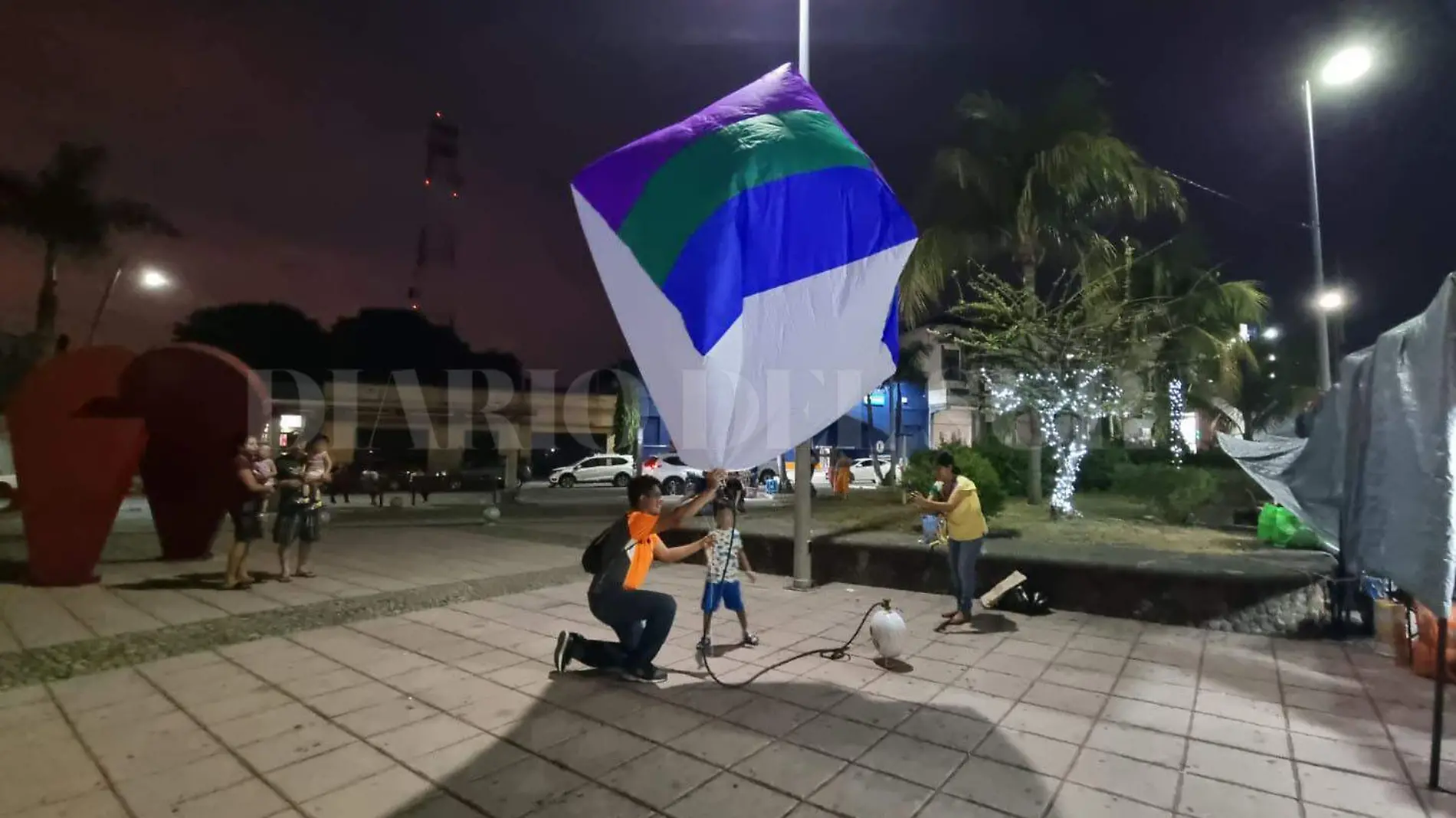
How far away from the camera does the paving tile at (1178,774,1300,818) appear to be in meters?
3.59

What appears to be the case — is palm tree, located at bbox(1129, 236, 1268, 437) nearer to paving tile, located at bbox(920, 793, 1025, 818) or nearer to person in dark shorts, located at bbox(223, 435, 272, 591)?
paving tile, located at bbox(920, 793, 1025, 818)

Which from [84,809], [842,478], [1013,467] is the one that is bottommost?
[84,809]

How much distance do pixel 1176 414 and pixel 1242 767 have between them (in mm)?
18234

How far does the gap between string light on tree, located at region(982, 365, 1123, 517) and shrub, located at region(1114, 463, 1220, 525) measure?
1.37m

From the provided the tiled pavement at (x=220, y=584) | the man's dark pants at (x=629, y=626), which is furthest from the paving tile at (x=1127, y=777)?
the tiled pavement at (x=220, y=584)

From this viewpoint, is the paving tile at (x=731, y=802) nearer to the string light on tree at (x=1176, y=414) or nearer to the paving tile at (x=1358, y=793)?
the paving tile at (x=1358, y=793)

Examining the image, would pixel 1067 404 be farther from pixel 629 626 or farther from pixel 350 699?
pixel 350 699

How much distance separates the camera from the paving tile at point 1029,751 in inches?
161

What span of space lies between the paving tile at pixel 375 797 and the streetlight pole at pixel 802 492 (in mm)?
5350

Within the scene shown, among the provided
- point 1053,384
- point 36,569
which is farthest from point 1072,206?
point 36,569

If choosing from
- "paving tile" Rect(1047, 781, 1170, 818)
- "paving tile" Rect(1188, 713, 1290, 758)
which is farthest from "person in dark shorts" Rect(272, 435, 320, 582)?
"paving tile" Rect(1188, 713, 1290, 758)

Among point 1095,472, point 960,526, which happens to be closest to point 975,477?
point 960,526

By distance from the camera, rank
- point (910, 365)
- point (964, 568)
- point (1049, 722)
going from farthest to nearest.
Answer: point (910, 365), point (964, 568), point (1049, 722)

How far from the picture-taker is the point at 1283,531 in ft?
32.3
